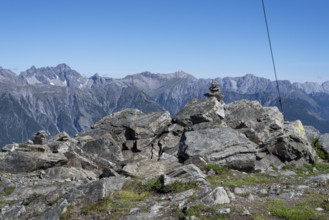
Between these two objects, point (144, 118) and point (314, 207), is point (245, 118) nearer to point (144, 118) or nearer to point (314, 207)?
point (144, 118)

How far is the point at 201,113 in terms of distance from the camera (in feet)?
155

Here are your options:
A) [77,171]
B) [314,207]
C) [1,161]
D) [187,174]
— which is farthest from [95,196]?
[1,161]

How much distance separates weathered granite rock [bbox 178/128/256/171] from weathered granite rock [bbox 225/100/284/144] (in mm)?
4381

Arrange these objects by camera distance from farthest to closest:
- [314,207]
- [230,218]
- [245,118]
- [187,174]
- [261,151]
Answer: [245,118] → [261,151] → [187,174] → [314,207] → [230,218]

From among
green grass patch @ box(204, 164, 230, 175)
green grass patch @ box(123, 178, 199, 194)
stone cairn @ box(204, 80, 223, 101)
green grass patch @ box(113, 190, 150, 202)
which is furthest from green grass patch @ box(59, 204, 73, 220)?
stone cairn @ box(204, 80, 223, 101)

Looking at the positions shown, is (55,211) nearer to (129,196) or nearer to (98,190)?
(98,190)

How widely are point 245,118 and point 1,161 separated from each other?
26952mm

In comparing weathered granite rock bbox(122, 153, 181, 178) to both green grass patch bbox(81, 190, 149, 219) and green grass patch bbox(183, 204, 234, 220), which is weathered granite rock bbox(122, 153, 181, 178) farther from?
green grass patch bbox(183, 204, 234, 220)

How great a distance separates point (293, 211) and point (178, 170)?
31.9ft

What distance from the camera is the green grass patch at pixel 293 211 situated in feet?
60.1

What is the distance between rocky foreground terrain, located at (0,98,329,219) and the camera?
20469mm

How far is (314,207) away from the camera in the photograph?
785 inches

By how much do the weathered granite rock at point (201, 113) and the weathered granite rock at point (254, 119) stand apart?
169 centimetres

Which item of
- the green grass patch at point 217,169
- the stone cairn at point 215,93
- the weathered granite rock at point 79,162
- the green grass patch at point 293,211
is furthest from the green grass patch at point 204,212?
A: the stone cairn at point 215,93
